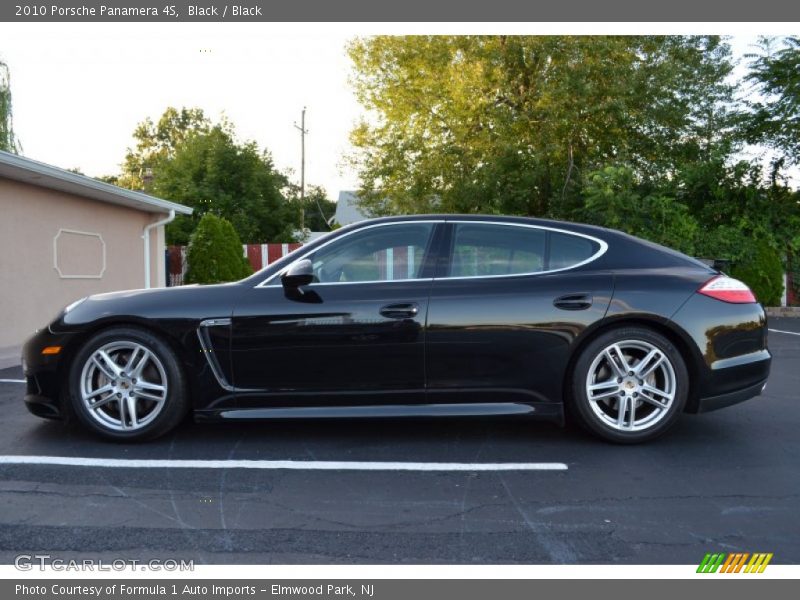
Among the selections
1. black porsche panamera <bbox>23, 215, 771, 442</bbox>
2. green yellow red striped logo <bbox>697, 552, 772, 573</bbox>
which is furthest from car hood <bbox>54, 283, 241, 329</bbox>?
green yellow red striped logo <bbox>697, 552, 772, 573</bbox>

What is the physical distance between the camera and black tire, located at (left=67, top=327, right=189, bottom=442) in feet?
13.2

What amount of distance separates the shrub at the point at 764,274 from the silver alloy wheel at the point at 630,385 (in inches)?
508

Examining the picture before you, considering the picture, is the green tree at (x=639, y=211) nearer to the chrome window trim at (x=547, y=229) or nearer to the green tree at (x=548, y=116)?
the green tree at (x=548, y=116)

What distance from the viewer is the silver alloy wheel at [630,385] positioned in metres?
4.03

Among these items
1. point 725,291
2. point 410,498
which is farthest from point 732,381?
point 410,498

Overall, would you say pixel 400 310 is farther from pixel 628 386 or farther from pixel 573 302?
pixel 628 386

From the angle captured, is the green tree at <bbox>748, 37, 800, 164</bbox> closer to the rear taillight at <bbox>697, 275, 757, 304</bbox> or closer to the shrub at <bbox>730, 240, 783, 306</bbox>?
the shrub at <bbox>730, 240, 783, 306</bbox>

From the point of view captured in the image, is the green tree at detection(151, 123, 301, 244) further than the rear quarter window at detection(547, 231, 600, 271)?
Yes

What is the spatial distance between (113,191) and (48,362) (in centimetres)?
800

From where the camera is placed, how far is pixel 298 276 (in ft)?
13.0

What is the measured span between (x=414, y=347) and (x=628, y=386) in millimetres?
1340

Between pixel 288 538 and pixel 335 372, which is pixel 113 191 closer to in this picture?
pixel 335 372

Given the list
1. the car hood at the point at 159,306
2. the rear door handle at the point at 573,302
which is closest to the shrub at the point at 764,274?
the rear door handle at the point at 573,302

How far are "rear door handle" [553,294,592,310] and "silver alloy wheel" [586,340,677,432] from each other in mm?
297
